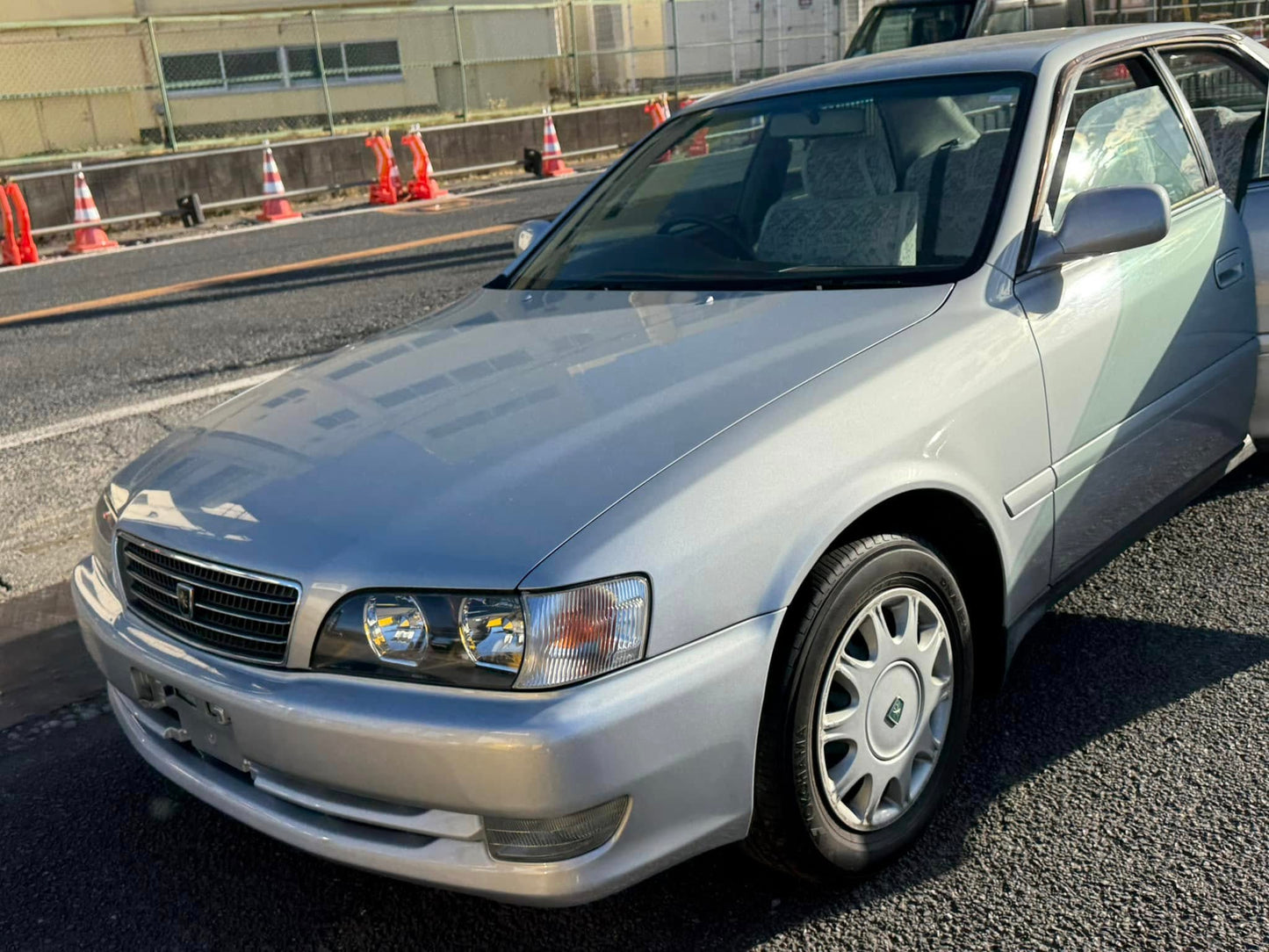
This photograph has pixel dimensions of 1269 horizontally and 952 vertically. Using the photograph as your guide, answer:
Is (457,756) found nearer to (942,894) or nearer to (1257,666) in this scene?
(942,894)

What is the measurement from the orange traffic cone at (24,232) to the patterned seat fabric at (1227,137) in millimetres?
11131

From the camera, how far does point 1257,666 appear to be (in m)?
3.22

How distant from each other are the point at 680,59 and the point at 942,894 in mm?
22114

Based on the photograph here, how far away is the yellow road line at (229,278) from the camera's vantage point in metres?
9.11

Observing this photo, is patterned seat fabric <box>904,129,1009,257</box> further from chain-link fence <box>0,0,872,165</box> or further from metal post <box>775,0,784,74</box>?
metal post <box>775,0,784,74</box>

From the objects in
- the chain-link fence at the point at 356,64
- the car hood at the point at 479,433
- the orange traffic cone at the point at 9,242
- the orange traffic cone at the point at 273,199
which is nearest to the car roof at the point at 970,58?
the car hood at the point at 479,433

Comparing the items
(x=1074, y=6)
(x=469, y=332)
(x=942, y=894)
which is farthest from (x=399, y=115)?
(x=942, y=894)

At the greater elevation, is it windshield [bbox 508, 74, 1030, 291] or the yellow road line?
windshield [bbox 508, 74, 1030, 291]

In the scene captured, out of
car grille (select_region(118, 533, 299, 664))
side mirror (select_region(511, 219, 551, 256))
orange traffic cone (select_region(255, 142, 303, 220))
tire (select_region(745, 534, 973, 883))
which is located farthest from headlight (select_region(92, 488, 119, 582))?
orange traffic cone (select_region(255, 142, 303, 220))

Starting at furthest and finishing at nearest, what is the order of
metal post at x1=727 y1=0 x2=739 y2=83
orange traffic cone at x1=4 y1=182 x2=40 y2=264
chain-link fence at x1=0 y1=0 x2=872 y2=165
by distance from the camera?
metal post at x1=727 y1=0 x2=739 y2=83
chain-link fence at x1=0 y1=0 x2=872 y2=165
orange traffic cone at x1=4 y1=182 x2=40 y2=264

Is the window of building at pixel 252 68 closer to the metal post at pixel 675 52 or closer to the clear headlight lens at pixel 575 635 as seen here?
the metal post at pixel 675 52

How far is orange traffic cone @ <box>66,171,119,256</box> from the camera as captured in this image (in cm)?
1276

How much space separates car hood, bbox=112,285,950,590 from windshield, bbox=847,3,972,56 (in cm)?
992

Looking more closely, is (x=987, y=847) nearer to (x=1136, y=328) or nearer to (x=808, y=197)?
(x=1136, y=328)
